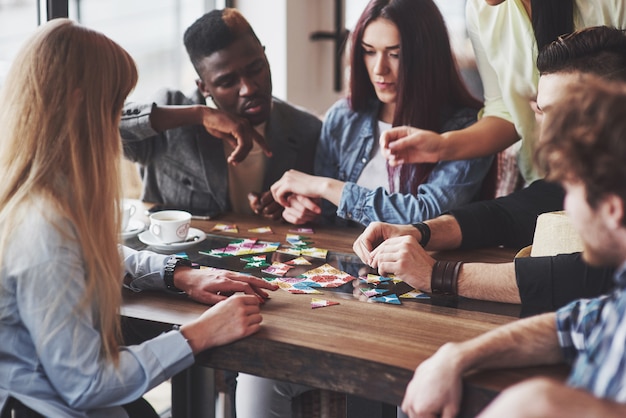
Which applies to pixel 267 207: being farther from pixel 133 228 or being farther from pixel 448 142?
pixel 448 142

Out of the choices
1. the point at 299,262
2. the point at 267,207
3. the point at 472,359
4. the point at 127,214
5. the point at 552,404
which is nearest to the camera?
the point at 552,404

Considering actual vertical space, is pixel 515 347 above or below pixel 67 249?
below

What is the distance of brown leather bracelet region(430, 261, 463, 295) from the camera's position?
5.46 feet

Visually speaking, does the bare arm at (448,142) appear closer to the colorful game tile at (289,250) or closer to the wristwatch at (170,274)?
the colorful game tile at (289,250)

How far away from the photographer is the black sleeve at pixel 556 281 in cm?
150

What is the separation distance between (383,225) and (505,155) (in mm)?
1174

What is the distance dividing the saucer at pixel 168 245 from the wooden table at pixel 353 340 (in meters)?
0.34

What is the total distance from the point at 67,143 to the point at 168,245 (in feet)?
2.21

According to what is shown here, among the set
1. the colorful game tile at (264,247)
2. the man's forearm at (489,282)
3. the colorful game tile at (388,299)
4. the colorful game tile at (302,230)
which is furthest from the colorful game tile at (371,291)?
the colorful game tile at (302,230)

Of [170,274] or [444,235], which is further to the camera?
[444,235]

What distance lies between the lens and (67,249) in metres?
1.32

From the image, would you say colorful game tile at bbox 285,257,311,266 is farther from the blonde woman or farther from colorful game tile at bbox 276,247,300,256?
the blonde woman

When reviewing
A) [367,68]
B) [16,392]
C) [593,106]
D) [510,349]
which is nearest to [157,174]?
[367,68]

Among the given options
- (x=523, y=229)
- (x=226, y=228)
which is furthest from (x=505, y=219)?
(x=226, y=228)
